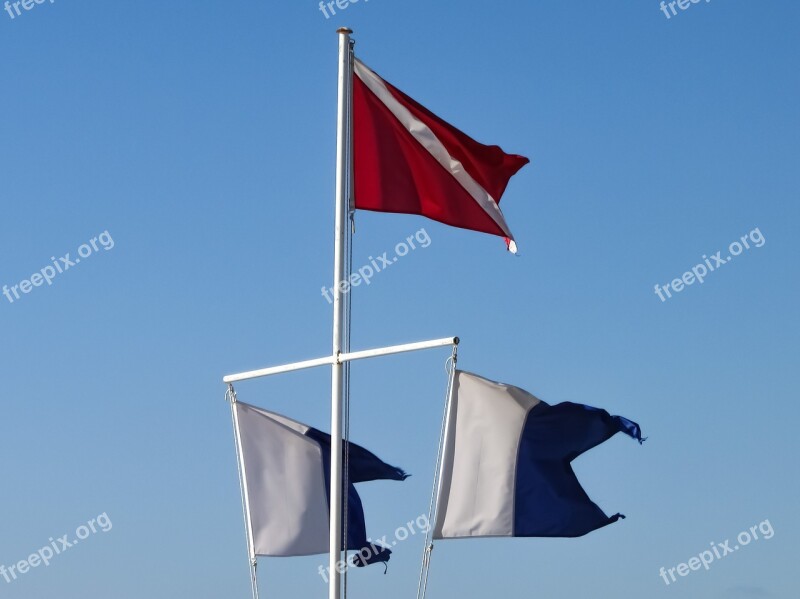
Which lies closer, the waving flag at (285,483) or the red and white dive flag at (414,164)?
the red and white dive flag at (414,164)

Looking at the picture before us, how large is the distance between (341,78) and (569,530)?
8.04 m

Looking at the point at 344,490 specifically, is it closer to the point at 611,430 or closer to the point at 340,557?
the point at 340,557

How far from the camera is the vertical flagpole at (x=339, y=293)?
24.7 meters

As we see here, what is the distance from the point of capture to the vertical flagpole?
24.7m

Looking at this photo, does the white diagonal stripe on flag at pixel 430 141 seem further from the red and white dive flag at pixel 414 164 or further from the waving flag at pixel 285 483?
the waving flag at pixel 285 483

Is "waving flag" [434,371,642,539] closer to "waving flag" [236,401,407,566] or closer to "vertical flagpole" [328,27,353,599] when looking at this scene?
"vertical flagpole" [328,27,353,599]

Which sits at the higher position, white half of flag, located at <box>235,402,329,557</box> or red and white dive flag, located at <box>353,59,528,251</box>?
red and white dive flag, located at <box>353,59,528,251</box>

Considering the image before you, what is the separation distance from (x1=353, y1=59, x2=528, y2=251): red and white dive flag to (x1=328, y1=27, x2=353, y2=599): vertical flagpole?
0.89 ft

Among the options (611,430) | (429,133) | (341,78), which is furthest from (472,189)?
(611,430)

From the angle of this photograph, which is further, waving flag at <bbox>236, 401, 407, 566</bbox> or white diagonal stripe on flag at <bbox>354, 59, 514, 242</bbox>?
white diagonal stripe on flag at <bbox>354, 59, 514, 242</bbox>

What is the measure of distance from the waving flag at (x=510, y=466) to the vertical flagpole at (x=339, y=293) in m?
1.66

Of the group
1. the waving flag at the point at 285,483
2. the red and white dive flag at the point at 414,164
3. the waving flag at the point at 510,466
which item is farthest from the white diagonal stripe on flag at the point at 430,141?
the waving flag at the point at 285,483

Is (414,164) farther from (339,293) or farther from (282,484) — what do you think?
(282,484)

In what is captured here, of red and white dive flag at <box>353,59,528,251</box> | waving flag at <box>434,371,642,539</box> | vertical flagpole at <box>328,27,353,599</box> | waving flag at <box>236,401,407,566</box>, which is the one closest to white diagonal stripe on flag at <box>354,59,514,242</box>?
red and white dive flag at <box>353,59,528,251</box>
